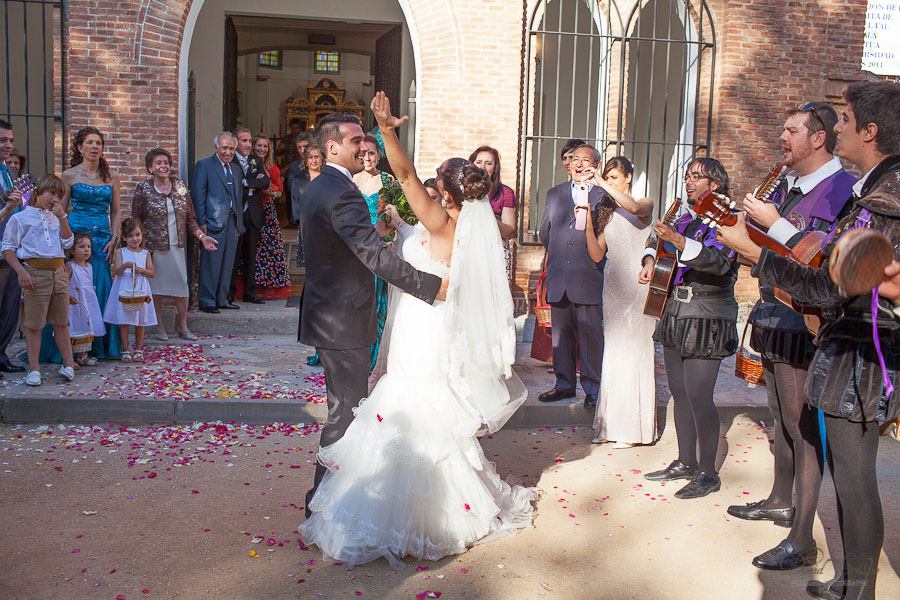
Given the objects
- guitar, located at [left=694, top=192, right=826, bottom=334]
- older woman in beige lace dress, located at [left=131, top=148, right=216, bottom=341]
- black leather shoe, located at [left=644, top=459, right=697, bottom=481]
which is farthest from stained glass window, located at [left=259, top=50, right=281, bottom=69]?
guitar, located at [left=694, top=192, right=826, bottom=334]

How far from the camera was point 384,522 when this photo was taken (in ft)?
12.8

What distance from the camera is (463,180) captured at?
4191 millimetres

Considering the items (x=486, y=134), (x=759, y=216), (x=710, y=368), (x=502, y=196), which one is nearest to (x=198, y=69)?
(x=486, y=134)

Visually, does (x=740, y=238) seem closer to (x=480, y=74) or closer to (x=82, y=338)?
(x=82, y=338)

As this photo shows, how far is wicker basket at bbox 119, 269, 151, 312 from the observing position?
298 inches

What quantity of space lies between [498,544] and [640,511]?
101 cm

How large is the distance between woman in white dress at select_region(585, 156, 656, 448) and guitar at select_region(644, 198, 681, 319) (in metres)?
0.68

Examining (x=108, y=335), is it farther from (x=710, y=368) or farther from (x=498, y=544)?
(x=710, y=368)

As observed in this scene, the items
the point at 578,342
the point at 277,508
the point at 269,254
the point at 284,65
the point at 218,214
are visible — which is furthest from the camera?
the point at 284,65

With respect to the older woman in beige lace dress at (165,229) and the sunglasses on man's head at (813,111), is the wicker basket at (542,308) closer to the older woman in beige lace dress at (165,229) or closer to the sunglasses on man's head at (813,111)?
the sunglasses on man's head at (813,111)

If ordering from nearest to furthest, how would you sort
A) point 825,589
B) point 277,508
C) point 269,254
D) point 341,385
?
point 825,589, point 341,385, point 277,508, point 269,254

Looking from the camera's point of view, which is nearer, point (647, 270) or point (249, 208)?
point (647, 270)

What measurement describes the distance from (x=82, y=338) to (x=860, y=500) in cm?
632

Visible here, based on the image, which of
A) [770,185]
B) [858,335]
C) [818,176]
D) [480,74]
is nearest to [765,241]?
[858,335]
